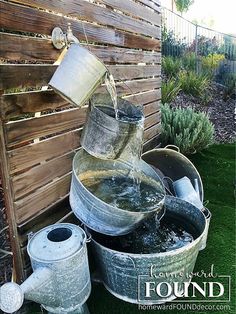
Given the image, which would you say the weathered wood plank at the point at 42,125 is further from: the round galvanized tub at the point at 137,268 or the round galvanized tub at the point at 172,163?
the round galvanized tub at the point at 172,163

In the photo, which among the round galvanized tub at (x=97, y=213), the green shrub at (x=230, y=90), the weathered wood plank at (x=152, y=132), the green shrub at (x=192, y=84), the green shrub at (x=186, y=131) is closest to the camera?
the round galvanized tub at (x=97, y=213)

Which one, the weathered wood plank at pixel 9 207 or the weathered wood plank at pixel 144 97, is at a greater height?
the weathered wood plank at pixel 144 97

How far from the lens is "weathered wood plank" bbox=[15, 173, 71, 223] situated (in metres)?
1.87

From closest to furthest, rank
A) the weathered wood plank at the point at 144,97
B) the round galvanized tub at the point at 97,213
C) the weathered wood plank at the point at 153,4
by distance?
1. the round galvanized tub at the point at 97,213
2. the weathered wood plank at the point at 144,97
3. the weathered wood plank at the point at 153,4

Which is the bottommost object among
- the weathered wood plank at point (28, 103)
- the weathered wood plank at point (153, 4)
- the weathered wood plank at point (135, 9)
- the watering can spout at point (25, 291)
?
the watering can spout at point (25, 291)

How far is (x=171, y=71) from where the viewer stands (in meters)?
7.64

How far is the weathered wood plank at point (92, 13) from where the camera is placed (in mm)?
1971

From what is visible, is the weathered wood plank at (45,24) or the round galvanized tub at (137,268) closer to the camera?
the weathered wood plank at (45,24)

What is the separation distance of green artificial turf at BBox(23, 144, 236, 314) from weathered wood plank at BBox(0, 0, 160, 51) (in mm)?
1697

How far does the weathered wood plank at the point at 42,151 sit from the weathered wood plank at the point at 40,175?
4cm

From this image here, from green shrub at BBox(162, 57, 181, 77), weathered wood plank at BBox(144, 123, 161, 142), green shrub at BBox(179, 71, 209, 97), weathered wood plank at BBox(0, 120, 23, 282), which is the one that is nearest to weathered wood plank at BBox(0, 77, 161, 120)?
weathered wood plank at BBox(0, 120, 23, 282)

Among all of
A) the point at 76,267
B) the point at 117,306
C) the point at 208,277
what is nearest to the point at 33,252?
the point at 76,267

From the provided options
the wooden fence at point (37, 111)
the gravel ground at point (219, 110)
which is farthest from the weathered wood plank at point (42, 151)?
the gravel ground at point (219, 110)

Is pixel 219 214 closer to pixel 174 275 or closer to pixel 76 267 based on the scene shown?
pixel 174 275
